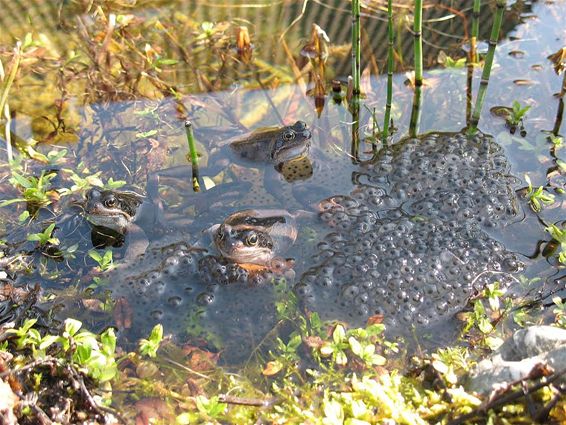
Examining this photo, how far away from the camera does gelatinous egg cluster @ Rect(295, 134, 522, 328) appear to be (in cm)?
339

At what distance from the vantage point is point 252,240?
11.3 feet

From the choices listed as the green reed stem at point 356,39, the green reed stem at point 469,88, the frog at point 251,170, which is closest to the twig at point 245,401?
the frog at point 251,170

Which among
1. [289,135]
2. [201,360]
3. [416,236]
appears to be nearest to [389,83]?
[289,135]

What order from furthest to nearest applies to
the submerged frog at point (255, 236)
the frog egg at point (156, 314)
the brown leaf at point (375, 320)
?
the submerged frog at point (255, 236) < the frog egg at point (156, 314) < the brown leaf at point (375, 320)

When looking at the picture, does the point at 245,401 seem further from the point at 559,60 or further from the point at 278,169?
the point at 559,60

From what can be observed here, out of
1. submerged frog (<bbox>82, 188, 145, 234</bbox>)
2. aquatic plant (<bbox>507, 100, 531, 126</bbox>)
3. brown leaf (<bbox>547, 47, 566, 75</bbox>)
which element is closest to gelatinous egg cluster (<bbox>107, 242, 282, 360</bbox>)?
submerged frog (<bbox>82, 188, 145, 234</bbox>)

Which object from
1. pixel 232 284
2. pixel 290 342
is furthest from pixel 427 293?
pixel 232 284

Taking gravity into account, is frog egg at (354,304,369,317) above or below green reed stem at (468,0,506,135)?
below

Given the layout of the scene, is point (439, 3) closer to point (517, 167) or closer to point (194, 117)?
point (517, 167)

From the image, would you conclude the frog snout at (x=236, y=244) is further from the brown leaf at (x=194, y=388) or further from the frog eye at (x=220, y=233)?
the brown leaf at (x=194, y=388)

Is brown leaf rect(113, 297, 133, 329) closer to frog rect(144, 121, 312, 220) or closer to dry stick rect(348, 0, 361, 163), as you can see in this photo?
frog rect(144, 121, 312, 220)

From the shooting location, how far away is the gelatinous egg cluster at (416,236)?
11.1 ft

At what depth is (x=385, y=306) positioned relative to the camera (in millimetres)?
3367

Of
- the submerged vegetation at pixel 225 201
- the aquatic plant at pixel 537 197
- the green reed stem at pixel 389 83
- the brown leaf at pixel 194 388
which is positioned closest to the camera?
the submerged vegetation at pixel 225 201
